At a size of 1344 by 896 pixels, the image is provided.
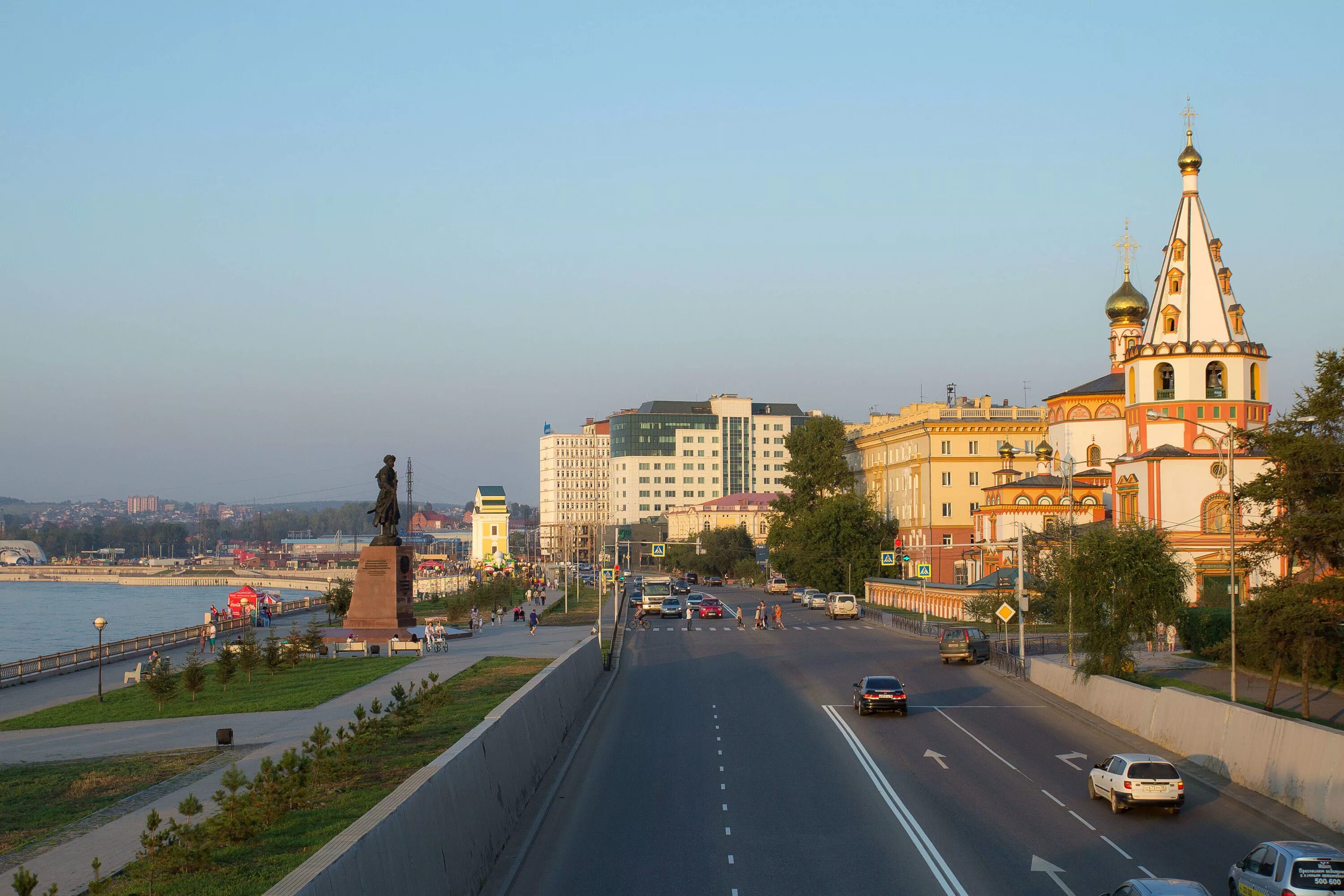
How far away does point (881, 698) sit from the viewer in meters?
31.5

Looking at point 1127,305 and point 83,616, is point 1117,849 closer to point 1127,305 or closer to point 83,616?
point 1127,305

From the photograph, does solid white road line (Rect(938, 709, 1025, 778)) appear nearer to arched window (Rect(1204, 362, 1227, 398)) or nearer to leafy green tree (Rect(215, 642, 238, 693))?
leafy green tree (Rect(215, 642, 238, 693))

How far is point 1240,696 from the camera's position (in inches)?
1344

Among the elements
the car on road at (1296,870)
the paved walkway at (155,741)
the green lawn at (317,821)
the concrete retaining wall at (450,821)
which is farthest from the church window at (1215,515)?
the car on road at (1296,870)

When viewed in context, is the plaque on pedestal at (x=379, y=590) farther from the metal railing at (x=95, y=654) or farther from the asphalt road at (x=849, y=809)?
the asphalt road at (x=849, y=809)

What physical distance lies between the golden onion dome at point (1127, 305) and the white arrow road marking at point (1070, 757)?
65386mm

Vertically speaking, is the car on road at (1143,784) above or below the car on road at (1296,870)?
below

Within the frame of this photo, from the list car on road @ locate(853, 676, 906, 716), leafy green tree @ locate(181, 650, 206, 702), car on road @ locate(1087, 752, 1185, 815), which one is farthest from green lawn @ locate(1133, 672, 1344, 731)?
leafy green tree @ locate(181, 650, 206, 702)

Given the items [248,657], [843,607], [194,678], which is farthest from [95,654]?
[843,607]

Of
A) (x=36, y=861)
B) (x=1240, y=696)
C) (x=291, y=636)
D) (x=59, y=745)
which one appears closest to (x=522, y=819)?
(x=36, y=861)

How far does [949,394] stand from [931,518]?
79.1 ft

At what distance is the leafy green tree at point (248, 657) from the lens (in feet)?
126

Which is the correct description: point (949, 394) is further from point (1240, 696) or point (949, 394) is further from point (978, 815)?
point (978, 815)

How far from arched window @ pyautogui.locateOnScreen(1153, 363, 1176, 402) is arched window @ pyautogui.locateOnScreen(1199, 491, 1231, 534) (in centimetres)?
534
